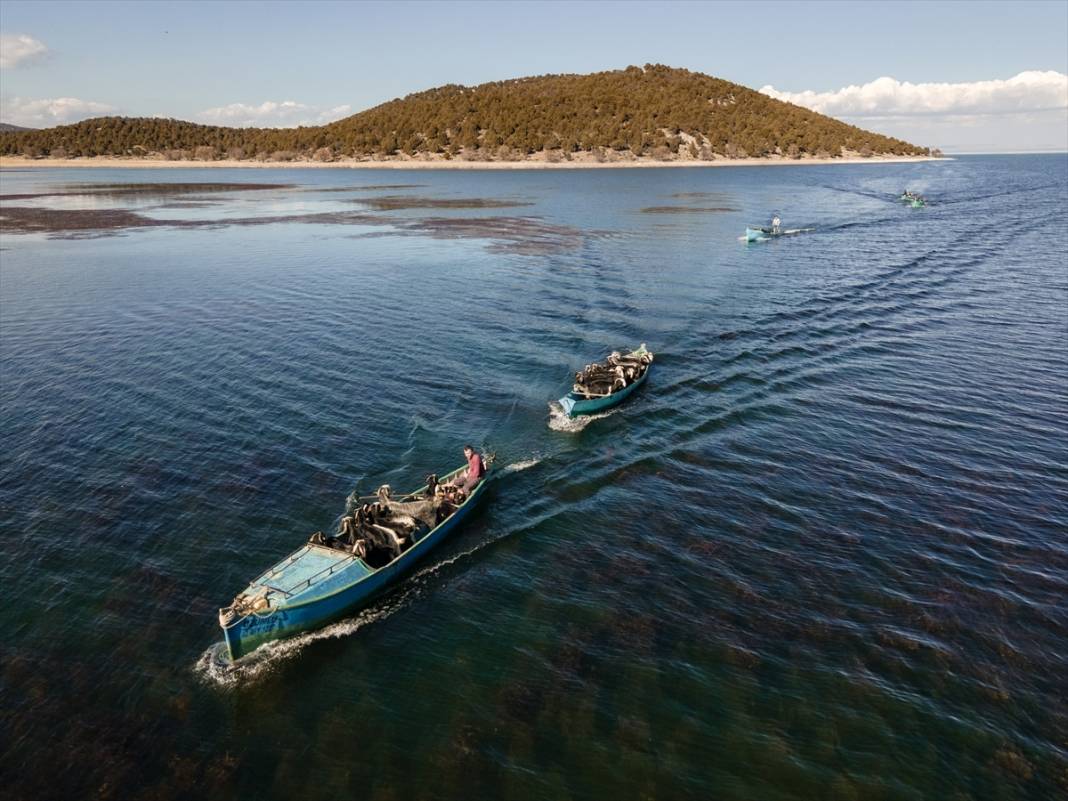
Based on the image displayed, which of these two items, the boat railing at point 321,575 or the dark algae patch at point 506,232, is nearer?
the boat railing at point 321,575

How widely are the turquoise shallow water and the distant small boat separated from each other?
1039 inches

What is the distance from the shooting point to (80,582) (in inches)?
907

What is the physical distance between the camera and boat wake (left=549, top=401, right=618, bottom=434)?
34.3 m

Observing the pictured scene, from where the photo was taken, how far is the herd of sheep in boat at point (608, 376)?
35906 mm

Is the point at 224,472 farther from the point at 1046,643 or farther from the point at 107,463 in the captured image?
the point at 1046,643

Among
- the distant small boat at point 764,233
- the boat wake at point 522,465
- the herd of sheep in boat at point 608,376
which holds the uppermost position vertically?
the distant small boat at point 764,233

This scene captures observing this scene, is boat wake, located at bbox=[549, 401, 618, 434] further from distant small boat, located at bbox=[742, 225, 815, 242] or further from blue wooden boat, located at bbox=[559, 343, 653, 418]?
distant small boat, located at bbox=[742, 225, 815, 242]

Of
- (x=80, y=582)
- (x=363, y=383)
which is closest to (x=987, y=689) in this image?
(x=80, y=582)

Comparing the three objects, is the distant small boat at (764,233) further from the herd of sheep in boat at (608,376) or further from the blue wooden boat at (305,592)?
the blue wooden boat at (305,592)

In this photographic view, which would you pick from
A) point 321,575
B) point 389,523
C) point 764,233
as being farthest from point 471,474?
point 764,233

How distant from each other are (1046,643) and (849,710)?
24.0 feet

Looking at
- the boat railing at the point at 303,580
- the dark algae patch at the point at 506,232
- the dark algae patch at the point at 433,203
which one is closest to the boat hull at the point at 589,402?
the boat railing at the point at 303,580

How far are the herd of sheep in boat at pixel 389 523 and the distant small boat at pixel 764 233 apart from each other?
68825 millimetres

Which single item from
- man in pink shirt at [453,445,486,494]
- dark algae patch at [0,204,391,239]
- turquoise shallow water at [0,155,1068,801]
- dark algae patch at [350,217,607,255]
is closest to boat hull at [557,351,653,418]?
turquoise shallow water at [0,155,1068,801]
